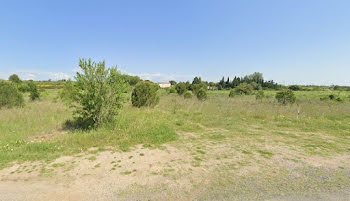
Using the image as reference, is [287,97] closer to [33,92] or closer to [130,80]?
[130,80]

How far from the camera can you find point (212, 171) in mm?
3623

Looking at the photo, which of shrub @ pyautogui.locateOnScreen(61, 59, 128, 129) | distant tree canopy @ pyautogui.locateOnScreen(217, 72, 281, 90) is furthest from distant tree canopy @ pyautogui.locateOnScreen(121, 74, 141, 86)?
distant tree canopy @ pyautogui.locateOnScreen(217, 72, 281, 90)

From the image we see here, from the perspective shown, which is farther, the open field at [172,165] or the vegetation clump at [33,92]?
the vegetation clump at [33,92]

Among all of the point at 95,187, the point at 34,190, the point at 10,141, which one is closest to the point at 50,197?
the point at 34,190

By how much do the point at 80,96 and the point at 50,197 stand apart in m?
4.82

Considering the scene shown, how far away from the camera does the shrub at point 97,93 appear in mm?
6570

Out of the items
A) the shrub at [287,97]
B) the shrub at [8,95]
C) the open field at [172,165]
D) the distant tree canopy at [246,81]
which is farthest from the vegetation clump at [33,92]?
the distant tree canopy at [246,81]

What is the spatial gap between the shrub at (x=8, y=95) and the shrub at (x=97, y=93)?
9.05 m

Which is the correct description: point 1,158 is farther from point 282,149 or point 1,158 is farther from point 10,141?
point 282,149

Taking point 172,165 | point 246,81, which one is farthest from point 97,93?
point 246,81

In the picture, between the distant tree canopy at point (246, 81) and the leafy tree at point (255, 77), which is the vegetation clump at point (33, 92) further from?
the leafy tree at point (255, 77)

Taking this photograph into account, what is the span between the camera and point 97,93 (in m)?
6.50

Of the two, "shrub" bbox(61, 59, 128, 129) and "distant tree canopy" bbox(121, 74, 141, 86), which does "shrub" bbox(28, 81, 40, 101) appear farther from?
"shrub" bbox(61, 59, 128, 129)

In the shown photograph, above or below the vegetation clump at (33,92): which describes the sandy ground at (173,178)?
below
